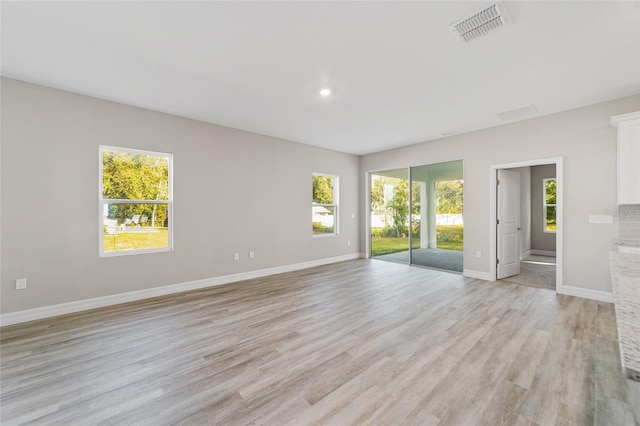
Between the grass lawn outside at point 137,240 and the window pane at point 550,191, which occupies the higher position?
the window pane at point 550,191

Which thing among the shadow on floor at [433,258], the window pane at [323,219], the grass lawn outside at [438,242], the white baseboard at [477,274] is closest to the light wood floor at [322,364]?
the white baseboard at [477,274]

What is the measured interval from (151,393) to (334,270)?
13.3 feet

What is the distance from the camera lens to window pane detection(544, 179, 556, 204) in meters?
7.05

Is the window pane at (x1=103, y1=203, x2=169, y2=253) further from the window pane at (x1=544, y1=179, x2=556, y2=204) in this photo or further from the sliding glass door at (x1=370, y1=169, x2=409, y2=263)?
the window pane at (x1=544, y1=179, x2=556, y2=204)

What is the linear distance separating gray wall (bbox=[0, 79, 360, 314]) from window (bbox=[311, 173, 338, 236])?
17.3 inches

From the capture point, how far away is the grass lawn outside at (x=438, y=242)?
604cm

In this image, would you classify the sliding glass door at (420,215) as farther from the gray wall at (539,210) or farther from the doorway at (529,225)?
the gray wall at (539,210)

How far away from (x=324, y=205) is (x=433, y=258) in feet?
10.1

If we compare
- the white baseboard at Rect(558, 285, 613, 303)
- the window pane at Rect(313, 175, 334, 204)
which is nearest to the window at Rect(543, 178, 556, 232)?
the white baseboard at Rect(558, 285, 613, 303)

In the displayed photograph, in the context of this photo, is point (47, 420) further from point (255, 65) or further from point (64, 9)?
point (255, 65)

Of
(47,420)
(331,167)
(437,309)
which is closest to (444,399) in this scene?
(437,309)

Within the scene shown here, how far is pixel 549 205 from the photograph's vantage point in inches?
281

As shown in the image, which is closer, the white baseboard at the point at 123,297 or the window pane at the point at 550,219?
the white baseboard at the point at 123,297

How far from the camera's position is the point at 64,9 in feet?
6.64
